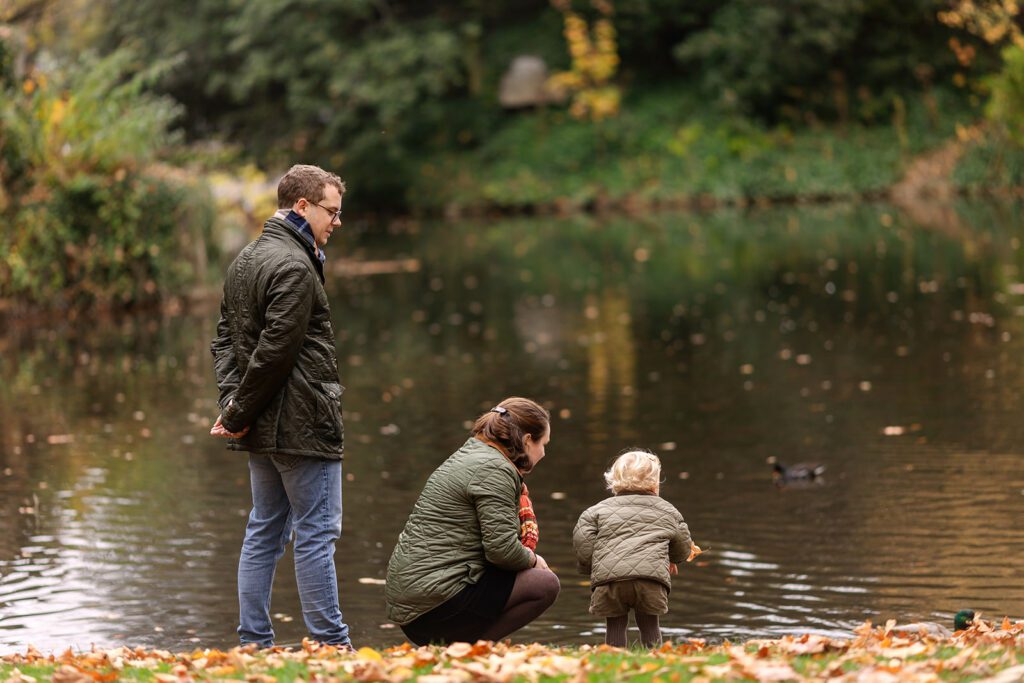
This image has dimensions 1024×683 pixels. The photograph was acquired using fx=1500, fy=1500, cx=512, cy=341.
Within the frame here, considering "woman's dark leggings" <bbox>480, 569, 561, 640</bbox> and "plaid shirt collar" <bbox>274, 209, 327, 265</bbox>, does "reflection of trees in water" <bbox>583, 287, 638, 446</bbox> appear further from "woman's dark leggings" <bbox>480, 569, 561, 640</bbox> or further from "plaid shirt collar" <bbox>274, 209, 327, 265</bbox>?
"plaid shirt collar" <bbox>274, 209, 327, 265</bbox>

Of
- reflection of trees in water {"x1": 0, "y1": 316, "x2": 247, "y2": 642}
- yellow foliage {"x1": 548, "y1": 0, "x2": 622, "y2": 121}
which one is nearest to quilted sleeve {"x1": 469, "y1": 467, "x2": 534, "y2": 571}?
reflection of trees in water {"x1": 0, "y1": 316, "x2": 247, "y2": 642}

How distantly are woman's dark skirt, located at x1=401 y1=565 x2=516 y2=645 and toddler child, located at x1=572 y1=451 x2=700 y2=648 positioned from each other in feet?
1.29

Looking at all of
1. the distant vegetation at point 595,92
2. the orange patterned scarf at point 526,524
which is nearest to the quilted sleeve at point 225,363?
the orange patterned scarf at point 526,524

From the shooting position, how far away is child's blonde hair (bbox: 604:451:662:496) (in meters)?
6.08

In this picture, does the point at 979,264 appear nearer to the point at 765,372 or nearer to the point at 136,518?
the point at 765,372

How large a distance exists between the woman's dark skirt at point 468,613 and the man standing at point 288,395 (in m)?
0.44

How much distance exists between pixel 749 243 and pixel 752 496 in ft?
66.6

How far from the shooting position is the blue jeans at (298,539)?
6.00 metres

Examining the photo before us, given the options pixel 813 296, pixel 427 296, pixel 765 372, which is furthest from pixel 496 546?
pixel 427 296

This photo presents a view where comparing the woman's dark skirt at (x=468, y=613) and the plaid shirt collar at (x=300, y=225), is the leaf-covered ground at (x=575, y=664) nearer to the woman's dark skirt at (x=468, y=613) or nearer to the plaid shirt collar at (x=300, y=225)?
the woman's dark skirt at (x=468, y=613)

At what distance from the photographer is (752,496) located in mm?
9500

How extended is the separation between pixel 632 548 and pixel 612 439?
530cm

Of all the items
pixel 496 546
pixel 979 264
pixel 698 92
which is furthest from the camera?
pixel 698 92

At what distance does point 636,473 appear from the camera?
6078 millimetres
